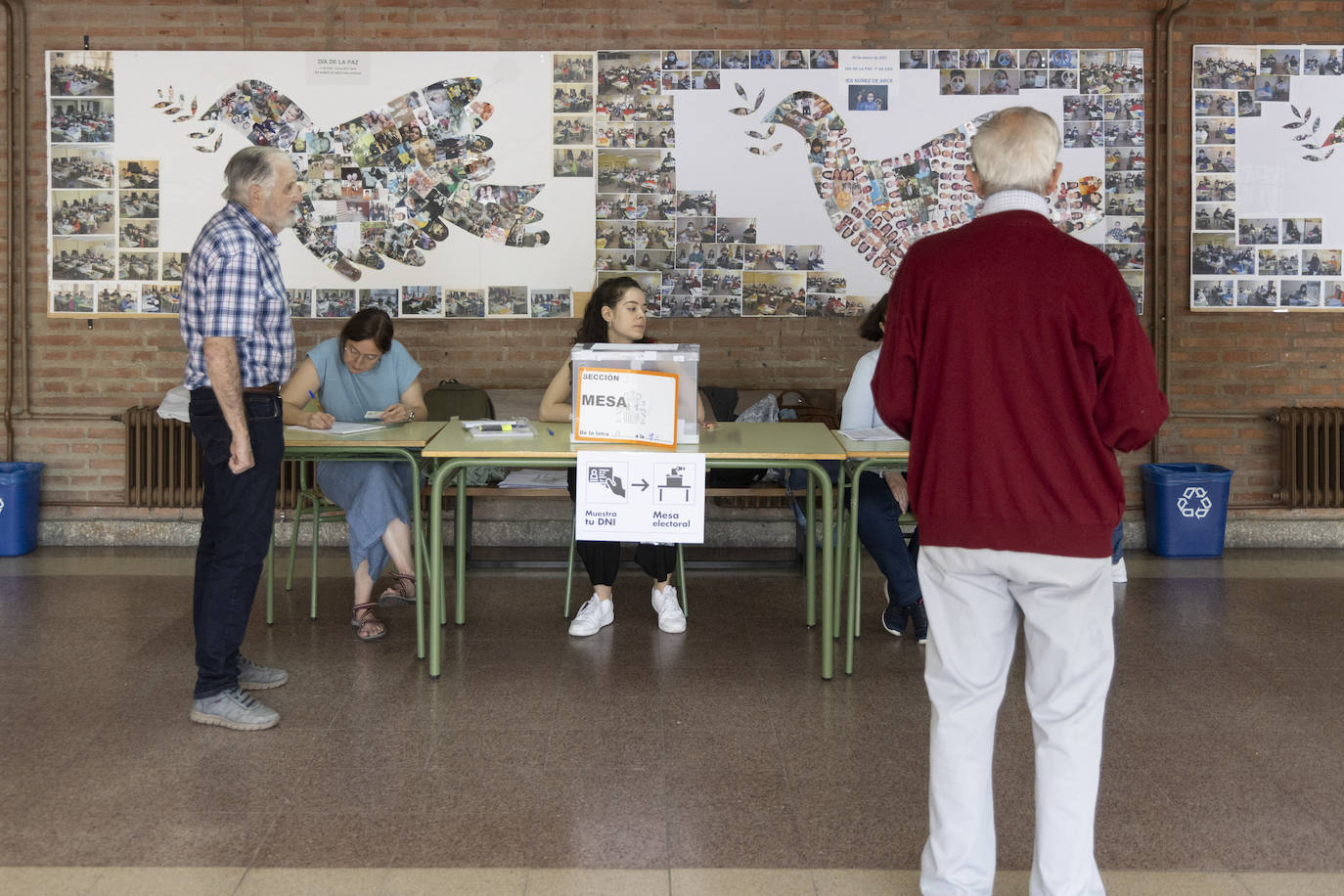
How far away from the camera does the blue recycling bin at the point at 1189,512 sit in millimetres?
5863

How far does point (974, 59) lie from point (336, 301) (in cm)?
334

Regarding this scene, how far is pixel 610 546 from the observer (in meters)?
4.47

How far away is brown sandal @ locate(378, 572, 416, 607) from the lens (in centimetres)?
473

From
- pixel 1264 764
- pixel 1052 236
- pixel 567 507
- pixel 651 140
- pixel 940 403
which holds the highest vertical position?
pixel 651 140

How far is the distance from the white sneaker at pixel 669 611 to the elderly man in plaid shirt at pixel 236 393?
59.4 inches

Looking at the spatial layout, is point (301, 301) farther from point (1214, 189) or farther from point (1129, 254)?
point (1214, 189)

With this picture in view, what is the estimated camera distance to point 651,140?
19.8ft

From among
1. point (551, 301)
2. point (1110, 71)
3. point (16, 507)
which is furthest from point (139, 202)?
point (1110, 71)

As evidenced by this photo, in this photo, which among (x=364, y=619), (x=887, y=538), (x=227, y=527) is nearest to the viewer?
(x=227, y=527)

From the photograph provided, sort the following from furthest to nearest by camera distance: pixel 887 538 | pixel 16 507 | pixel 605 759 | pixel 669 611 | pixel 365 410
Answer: pixel 16 507
pixel 365 410
pixel 669 611
pixel 887 538
pixel 605 759

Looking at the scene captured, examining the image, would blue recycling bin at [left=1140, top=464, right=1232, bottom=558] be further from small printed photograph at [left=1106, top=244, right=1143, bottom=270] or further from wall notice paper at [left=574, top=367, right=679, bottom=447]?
wall notice paper at [left=574, top=367, right=679, bottom=447]

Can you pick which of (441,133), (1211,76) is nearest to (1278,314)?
(1211,76)

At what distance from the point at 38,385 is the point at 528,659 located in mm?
3456

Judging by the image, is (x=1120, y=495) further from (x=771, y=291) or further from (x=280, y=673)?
(x=771, y=291)
